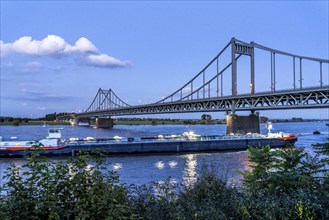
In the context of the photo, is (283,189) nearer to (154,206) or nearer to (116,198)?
(154,206)

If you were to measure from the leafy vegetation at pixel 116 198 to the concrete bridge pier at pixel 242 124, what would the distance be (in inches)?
2461

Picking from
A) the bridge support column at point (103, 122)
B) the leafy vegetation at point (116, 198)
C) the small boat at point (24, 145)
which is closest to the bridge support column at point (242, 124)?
the small boat at point (24, 145)

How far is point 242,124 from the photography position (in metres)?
69.4

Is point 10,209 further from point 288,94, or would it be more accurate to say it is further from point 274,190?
point 288,94

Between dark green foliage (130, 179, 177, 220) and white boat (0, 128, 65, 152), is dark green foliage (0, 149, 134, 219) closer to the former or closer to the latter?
dark green foliage (130, 179, 177, 220)

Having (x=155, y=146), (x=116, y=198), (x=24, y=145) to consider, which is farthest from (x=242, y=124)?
(x=116, y=198)

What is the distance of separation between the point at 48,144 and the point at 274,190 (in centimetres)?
3933

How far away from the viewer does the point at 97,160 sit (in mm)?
5094

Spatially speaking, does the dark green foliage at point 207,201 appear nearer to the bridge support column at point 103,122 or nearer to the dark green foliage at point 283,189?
the dark green foliage at point 283,189

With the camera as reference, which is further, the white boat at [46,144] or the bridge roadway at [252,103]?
the bridge roadway at [252,103]

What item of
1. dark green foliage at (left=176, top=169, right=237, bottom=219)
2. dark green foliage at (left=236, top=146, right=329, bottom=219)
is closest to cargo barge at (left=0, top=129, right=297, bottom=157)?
dark green foliage at (left=176, top=169, right=237, bottom=219)

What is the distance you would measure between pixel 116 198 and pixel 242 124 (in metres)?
67.0

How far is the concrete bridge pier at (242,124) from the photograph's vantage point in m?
68.0

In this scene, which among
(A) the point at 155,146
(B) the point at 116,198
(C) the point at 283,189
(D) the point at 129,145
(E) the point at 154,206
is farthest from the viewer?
(A) the point at 155,146
